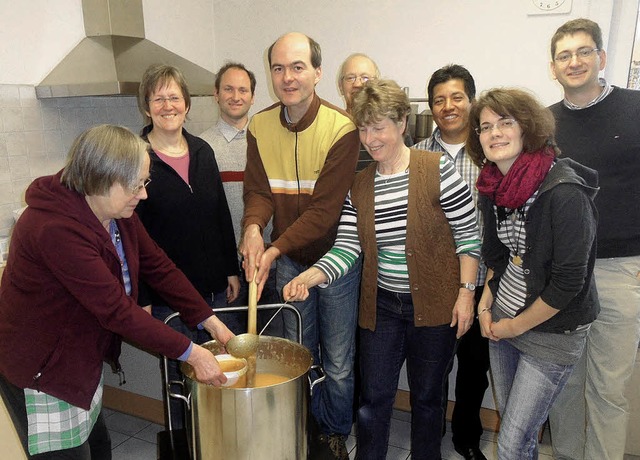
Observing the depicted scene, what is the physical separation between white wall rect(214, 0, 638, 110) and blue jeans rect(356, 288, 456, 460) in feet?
5.38

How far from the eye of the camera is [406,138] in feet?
6.60

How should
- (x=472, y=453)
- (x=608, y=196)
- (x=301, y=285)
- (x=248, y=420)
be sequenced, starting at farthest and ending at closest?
(x=472, y=453), (x=608, y=196), (x=301, y=285), (x=248, y=420)

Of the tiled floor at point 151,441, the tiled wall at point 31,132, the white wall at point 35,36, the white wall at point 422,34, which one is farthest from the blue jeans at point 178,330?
the white wall at point 422,34

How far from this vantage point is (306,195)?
1.66 m

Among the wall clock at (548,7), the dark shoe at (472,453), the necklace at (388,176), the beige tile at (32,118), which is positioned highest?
the wall clock at (548,7)


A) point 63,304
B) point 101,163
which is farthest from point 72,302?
point 101,163

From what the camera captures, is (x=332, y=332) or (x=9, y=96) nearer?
(x=332, y=332)

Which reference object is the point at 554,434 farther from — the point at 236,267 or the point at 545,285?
the point at 236,267

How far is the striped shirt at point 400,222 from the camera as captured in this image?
1.47m

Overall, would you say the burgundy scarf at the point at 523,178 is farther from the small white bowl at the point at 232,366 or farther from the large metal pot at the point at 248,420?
the small white bowl at the point at 232,366

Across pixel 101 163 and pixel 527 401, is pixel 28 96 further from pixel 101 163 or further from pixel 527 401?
pixel 527 401

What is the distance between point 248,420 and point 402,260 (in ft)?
2.09

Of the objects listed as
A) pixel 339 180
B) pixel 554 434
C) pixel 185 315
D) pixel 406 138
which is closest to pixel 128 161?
pixel 185 315

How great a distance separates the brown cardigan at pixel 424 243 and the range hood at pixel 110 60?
4.00 ft
